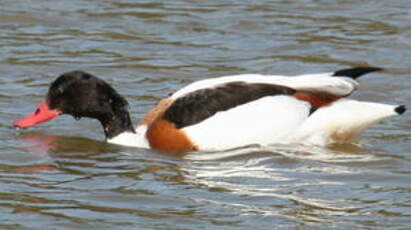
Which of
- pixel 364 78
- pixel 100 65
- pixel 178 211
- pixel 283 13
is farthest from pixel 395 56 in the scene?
pixel 178 211

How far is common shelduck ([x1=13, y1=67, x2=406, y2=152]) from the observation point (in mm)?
10703

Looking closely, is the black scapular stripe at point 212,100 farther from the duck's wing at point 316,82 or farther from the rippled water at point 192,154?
the rippled water at point 192,154

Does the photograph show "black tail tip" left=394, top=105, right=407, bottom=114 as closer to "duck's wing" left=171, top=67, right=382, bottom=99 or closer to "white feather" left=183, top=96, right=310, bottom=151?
"duck's wing" left=171, top=67, right=382, bottom=99

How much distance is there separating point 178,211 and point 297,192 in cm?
97

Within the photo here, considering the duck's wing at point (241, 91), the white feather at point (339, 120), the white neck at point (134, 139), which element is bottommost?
the white neck at point (134, 139)

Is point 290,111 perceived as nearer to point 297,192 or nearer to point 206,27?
point 297,192

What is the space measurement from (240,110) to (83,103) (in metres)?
1.38

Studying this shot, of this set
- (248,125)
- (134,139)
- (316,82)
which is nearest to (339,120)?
(316,82)

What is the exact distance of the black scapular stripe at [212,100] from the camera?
10.7m

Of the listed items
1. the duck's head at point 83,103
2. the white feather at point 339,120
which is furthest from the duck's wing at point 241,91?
the duck's head at point 83,103

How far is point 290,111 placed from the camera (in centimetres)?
1082

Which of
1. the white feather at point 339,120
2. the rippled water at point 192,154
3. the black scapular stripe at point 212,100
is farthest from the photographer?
the white feather at point 339,120

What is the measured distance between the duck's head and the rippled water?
0.23 m

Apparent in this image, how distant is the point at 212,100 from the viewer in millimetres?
10672
